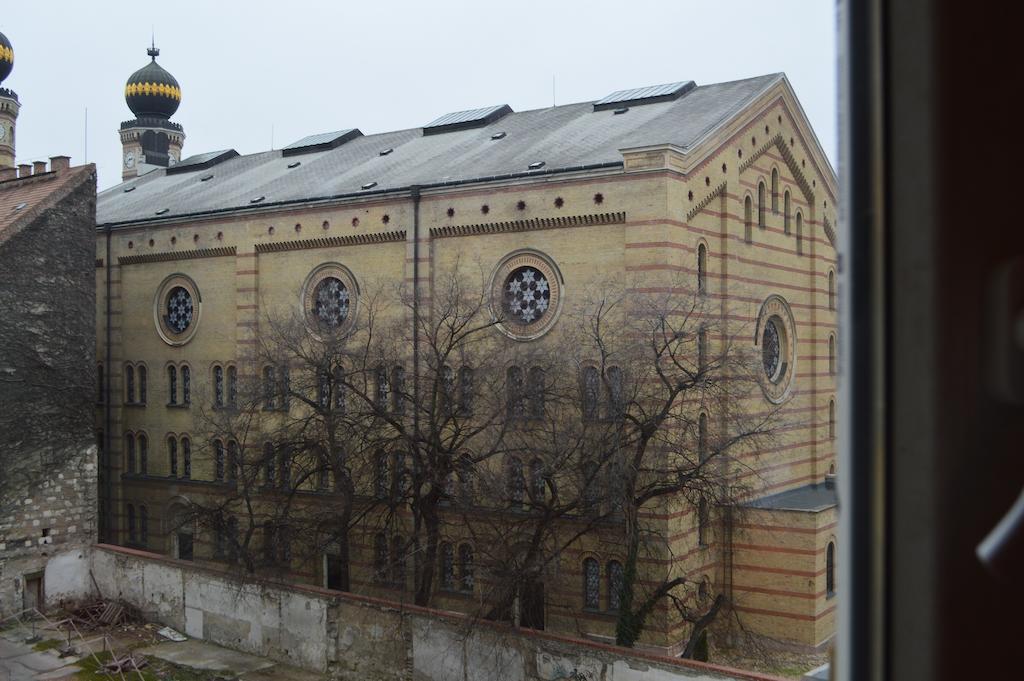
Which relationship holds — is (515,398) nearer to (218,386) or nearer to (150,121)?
(218,386)

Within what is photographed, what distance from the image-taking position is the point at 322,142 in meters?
33.3

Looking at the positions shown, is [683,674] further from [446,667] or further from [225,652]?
[225,652]

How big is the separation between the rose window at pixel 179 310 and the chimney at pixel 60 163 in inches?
Result: 179

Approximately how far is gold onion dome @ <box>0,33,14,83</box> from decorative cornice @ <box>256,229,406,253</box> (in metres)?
24.5

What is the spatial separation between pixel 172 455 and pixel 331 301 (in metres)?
7.87

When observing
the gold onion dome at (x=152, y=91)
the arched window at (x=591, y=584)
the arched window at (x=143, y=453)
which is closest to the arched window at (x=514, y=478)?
the arched window at (x=591, y=584)

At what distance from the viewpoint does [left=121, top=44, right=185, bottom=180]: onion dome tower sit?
48.4m

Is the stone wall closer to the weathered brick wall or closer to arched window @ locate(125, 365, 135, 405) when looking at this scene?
the weathered brick wall

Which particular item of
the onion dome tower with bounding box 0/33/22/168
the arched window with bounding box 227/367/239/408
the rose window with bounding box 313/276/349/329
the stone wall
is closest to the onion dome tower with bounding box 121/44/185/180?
the onion dome tower with bounding box 0/33/22/168

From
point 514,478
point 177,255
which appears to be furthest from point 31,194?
point 514,478

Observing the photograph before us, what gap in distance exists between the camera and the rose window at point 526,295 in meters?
21.9

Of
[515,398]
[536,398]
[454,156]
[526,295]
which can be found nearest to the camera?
[515,398]

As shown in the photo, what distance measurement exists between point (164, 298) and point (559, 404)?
16.3 meters

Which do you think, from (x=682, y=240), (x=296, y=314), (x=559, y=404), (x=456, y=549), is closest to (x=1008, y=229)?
(x=559, y=404)
